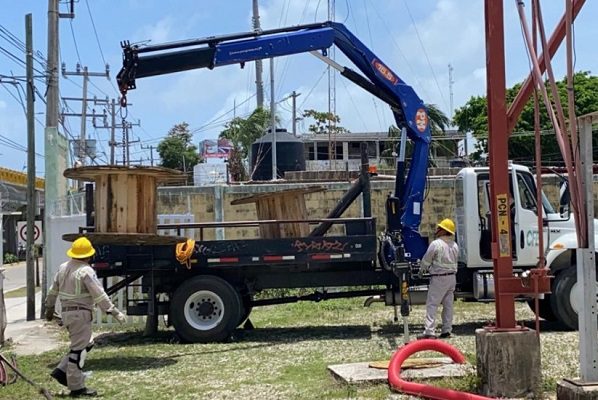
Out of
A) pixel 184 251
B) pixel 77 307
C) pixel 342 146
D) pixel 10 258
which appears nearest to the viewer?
pixel 77 307

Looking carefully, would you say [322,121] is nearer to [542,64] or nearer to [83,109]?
[83,109]

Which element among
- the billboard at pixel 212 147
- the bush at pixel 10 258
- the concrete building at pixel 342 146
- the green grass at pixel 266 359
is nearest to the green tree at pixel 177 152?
the billboard at pixel 212 147

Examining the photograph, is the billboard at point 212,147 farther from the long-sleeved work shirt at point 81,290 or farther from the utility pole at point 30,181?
the long-sleeved work shirt at point 81,290

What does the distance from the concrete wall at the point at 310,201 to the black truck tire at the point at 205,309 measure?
323 inches

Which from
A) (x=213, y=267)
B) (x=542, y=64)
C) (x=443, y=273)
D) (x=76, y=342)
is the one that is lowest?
(x=76, y=342)

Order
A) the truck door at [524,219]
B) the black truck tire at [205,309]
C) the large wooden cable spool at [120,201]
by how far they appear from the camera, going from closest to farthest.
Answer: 1. the large wooden cable spool at [120,201]
2. the black truck tire at [205,309]
3. the truck door at [524,219]

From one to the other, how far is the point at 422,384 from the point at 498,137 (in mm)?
2556

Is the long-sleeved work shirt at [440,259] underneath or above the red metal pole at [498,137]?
underneath

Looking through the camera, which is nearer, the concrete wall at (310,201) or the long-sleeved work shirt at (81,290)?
the long-sleeved work shirt at (81,290)

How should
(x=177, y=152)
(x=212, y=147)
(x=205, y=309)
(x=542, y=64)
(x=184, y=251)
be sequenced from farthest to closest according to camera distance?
(x=177, y=152), (x=212, y=147), (x=205, y=309), (x=184, y=251), (x=542, y=64)

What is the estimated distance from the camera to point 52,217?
53.3 ft

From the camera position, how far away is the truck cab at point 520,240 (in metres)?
11.9

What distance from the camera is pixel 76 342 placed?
8.44 meters

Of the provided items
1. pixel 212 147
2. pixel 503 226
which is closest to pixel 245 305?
pixel 503 226
